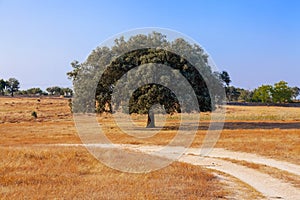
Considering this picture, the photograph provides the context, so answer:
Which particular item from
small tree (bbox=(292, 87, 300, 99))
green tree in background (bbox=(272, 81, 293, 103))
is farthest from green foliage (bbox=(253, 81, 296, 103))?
small tree (bbox=(292, 87, 300, 99))

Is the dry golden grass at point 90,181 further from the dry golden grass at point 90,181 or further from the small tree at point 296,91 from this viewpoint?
the small tree at point 296,91

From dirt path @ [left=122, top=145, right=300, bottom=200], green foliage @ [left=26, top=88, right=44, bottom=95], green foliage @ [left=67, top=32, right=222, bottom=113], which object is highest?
green foliage @ [left=26, top=88, right=44, bottom=95]

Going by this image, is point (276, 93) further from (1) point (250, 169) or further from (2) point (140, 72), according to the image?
(1) point (250, 169)

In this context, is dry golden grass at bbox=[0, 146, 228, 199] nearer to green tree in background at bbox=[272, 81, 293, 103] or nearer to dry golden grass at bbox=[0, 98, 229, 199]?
dry golden grass at bbox=[0, 98, 229, 199]

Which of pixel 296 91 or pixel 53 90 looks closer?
pixel 53 90

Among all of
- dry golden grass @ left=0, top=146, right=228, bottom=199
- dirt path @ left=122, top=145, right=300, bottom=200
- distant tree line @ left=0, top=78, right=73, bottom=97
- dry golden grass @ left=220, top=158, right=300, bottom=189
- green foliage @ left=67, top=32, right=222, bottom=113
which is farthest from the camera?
distant tree line @ left=0, top=78, right=73, bottom=97

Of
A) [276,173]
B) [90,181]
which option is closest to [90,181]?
[90,181]

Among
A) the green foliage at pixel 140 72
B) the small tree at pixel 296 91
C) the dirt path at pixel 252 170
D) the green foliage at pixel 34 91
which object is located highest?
the small tree at pixel 296 91

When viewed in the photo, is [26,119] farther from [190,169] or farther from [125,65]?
[190,169]

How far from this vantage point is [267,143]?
2727 centimetres

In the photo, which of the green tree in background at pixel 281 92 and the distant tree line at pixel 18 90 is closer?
the green tree in background at pixel 281 92

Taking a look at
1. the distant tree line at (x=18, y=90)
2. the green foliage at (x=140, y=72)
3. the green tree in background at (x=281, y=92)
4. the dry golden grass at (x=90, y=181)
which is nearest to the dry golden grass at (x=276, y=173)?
the dry golden grass at (x=90, y=181)

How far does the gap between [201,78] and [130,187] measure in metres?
30.4

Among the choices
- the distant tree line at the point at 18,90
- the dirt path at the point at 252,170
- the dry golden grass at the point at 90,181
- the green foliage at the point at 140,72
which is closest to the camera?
the dry golden grass at the point at 90,181
